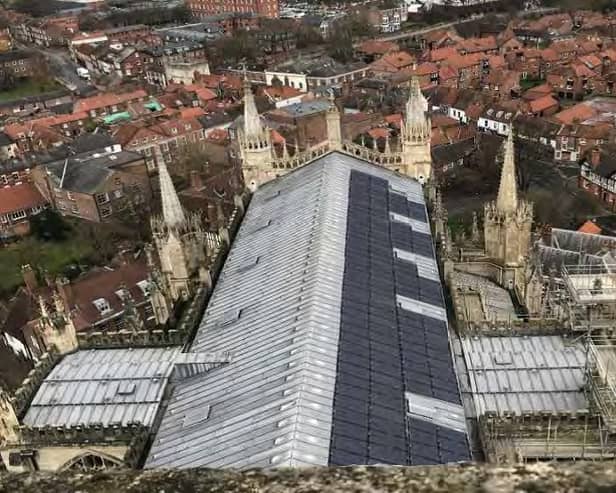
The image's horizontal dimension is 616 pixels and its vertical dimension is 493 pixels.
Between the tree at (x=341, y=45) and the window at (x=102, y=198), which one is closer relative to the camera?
the window at (x=102, y=198)

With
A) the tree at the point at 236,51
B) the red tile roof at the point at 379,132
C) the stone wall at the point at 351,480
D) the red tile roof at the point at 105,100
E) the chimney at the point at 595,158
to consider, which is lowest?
the chimney at the point at 595,158

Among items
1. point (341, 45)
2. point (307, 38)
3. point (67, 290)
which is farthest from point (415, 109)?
point (307, 38)

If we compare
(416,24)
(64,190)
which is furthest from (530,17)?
(64,190)

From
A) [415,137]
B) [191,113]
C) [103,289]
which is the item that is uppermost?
[415,137]

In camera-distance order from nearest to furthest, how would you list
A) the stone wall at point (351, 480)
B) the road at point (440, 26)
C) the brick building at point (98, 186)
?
Result: the stone wall at point (351, 480) < the brick building at point (98, 186) < the road at point (440, 26)

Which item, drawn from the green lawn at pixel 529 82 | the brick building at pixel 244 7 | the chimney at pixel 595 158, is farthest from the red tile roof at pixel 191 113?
the brick building at pixel 244 7

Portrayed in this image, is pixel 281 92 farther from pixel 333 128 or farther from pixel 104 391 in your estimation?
pixel 104 391

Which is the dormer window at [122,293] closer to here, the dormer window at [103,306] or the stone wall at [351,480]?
the dormer window at [103,306]

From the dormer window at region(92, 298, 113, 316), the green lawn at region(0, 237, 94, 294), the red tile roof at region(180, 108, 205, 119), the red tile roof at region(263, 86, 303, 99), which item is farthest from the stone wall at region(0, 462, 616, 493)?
the red tile roof at region(263, 86, 303, 99)
